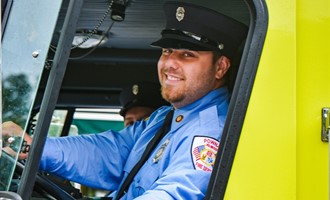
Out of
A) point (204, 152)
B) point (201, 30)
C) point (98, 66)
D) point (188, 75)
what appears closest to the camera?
point (204, 152)

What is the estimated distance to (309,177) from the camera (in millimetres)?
1880

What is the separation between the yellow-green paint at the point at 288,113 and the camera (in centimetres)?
180

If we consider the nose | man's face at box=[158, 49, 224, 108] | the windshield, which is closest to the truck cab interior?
the windshield

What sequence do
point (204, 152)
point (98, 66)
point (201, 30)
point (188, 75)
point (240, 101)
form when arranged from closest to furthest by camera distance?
1. point (240, 101)
2. point (204, 152)
3. point (201, 30)
4. point (188, 75)
5. point (98, 66)

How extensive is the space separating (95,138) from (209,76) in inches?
28.7

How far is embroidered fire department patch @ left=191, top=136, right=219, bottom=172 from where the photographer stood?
198 cm

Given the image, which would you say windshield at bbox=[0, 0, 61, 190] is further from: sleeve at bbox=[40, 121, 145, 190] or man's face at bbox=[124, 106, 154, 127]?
man's face at bbox=[124, 106, 154, 127]

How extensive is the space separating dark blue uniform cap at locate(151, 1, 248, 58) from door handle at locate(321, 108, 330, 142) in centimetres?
47

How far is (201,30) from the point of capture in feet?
7.37

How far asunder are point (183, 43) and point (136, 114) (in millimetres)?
1775

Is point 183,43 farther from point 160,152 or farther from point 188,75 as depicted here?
point 160,152

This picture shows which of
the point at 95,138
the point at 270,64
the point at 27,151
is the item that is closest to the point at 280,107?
the point at 270,64

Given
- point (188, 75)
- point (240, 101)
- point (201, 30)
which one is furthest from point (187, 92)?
point (240, 101)

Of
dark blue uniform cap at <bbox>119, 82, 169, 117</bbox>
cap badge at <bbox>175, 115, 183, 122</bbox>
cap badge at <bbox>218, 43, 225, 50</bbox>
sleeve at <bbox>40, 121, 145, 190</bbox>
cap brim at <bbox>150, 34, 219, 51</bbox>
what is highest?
cap badge at <bbox>218, 43, 225, 50</bbox>
